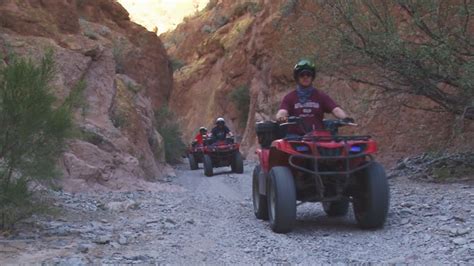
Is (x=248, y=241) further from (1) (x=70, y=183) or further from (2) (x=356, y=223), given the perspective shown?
(1) (x=70, y=183)

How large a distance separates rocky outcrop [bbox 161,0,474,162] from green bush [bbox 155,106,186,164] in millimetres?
3691

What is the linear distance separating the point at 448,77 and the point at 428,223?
4.85 meters

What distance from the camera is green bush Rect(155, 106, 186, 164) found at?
2775 centimetres

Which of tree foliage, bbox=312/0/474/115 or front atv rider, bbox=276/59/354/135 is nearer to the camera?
front atv rider, bbox=276/59/354/135

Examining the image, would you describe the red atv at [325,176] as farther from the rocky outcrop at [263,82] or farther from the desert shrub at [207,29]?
the desert shrub at [207,29]

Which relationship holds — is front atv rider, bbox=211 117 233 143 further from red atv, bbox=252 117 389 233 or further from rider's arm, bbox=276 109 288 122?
red atv, bbox=252 117 389 233

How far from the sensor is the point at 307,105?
7453 millimetres

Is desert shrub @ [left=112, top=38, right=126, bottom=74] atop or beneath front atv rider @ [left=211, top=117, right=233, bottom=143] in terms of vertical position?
atop

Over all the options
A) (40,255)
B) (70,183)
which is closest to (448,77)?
(70,183)

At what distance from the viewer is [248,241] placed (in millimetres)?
6441

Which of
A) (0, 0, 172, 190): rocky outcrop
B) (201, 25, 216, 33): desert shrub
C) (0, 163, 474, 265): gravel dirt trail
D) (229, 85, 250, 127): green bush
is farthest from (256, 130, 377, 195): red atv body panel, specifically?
(201, 25, 216, 33): desert shrub

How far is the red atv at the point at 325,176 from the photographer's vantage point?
6621 millimetres

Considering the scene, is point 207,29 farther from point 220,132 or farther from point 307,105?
point 307,105

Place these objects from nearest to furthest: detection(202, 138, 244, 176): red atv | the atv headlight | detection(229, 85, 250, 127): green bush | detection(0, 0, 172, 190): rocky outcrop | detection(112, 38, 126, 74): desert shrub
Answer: the atv headlight < detection(0, 0, 172, 190): rocky outcrop < detection(202, 138, 244, 176): red atv < detection(112, 38, 126, 74): desert shrub < detection(229, 85, 250, 127): green bush
